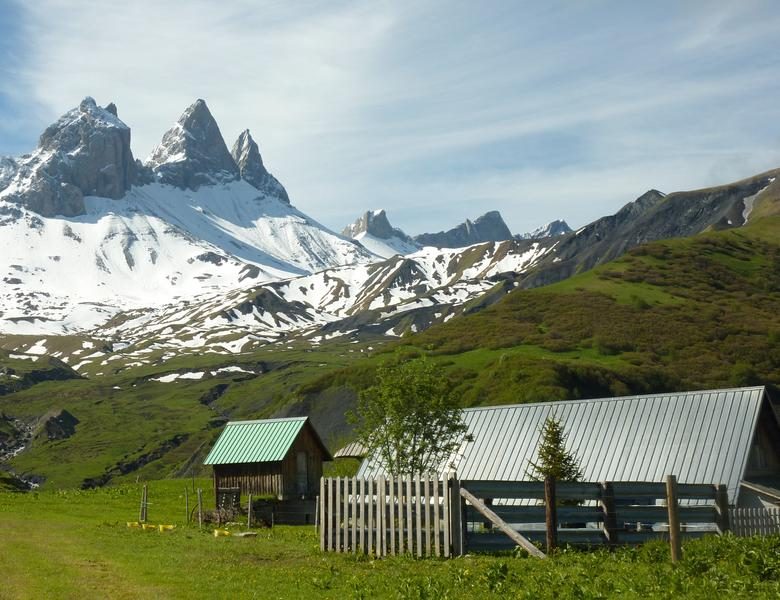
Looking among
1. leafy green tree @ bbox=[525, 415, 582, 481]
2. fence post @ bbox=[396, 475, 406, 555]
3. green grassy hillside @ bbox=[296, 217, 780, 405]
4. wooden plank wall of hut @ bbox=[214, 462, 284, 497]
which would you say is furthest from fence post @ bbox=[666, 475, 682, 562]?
green grassy hillside @ bbox=[296, 217, 780, 405]

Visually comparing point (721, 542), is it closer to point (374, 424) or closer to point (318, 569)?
point (318, 569)

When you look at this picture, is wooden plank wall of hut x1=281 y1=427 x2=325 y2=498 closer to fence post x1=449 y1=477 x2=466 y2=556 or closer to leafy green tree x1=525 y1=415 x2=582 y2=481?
leafy green tree x1=525 y1=415 x2=582 y2=481

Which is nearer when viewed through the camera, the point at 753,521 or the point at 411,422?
the point at 753,521

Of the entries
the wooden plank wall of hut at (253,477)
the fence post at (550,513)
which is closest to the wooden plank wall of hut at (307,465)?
the wooden plank wall of hut at (253,477)

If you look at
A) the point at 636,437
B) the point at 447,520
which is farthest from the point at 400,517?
the point at 636,437

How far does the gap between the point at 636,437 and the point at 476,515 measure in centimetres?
2198

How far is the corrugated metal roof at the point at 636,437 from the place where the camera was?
39719 mm

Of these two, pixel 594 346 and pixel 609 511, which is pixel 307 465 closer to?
pixel 609 511

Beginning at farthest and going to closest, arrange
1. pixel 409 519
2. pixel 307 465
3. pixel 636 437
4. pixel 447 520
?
pixel 307 465, pixel 636 437, pixel 409 519, pixel 447 520

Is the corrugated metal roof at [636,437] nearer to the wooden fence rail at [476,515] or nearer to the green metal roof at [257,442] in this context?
the green metal roof at [257,442]

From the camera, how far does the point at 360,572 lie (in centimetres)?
1962

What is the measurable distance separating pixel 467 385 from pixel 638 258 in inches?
3068

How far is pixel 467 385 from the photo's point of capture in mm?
111000

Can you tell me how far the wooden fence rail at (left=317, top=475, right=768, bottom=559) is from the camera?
21.6m
